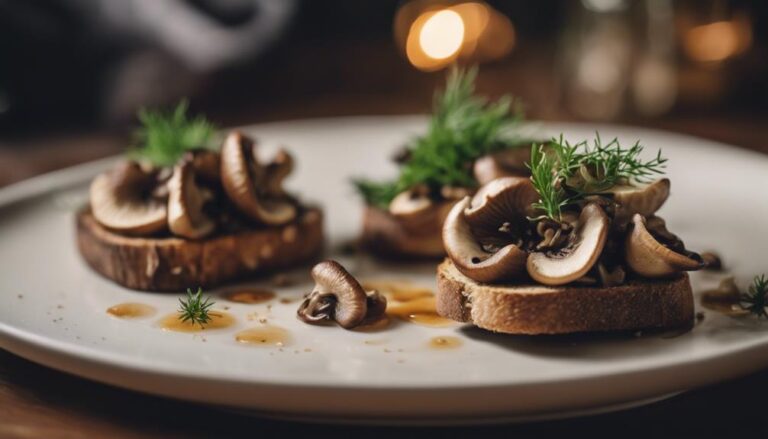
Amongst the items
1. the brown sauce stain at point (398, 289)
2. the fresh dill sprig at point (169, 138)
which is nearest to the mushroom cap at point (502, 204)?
the brown sauce stain at point (398, 289)

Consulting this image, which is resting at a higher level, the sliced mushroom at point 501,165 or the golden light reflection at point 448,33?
the golden light reflection at point 448,33

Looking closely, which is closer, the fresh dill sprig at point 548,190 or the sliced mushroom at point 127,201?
the fresh dill sprig at point 548,190

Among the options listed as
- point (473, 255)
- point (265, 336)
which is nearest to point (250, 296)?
point (265, 336)

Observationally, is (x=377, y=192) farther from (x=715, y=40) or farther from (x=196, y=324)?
(x=715, y=40)

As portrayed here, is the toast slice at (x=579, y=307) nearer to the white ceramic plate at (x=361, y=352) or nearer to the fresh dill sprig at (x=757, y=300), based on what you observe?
the white ceramic plate at (x=361, y=352)

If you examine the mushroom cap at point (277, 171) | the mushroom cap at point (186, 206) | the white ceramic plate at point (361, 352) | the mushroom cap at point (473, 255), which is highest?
the mushroom cap at point (277, 171)

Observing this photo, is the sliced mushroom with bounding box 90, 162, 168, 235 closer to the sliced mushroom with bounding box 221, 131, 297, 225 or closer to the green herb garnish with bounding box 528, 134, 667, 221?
the sliced mushroom with bounding box 221, 131, 297, 225

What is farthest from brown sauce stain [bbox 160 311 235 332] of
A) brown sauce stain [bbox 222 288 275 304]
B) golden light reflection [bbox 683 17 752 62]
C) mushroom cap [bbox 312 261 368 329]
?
golden light reflection [bbox 683 17 752 62]
